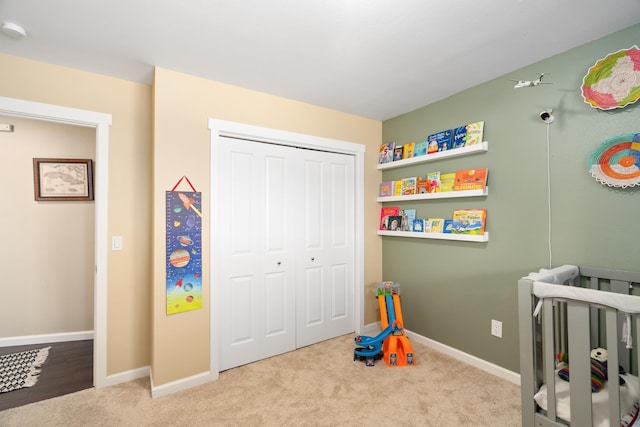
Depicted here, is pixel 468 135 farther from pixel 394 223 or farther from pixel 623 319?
pixel 623 319

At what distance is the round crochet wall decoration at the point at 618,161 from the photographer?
1.63 meters

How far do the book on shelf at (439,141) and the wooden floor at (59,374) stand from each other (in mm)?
3365

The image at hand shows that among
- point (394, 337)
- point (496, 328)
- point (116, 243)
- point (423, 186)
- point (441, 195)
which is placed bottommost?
point (394, 337)

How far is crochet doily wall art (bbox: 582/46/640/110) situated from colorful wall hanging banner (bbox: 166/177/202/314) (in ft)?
8.91

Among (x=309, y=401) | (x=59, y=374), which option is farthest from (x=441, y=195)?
(x=59, y=374)

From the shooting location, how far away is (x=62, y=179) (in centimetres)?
308

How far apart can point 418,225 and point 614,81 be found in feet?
5.31

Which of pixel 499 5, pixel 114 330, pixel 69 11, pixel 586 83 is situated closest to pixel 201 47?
pixel 69 11

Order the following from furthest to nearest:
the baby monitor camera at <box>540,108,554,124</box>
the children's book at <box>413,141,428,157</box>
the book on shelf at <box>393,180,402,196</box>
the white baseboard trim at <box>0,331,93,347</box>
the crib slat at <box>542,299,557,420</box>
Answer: the book on shelf at <box>393,180,402,196</box> < the white baseboard trim at <box>0,331,93,347</box> < the children's book at <box>413,141,428,157</box> < the baby monitor camera at <box>540,108,554,124</box> < the crib slat at <box>542,299,557,420</box>

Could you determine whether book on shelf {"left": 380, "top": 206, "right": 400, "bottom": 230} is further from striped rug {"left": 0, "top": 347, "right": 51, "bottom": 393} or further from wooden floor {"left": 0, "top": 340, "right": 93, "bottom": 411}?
striped rug {"left": 0, "top": 347, "right": 51, "bottom": 393}

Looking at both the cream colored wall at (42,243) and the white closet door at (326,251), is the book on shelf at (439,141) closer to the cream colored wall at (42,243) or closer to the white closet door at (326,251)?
the white closet door at (326,251)

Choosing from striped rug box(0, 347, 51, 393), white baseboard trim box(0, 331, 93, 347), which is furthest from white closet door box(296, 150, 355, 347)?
white baseboard trim box(0, 331, 93, 347)

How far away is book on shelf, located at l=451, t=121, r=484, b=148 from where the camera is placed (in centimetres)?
237

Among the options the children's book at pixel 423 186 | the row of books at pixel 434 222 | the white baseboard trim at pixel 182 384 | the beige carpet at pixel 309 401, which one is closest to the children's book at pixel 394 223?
the row of books at pixel 434 222
